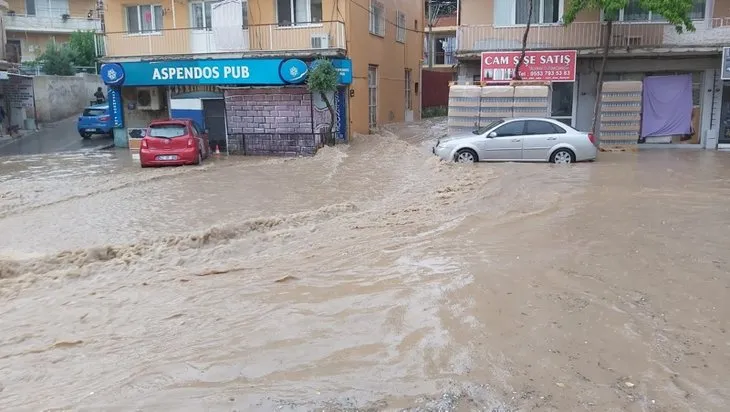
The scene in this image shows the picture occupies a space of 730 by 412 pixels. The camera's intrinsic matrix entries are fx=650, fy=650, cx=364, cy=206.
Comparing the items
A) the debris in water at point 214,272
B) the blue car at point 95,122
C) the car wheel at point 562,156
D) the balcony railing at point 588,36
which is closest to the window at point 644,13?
the balcony railing at point 588,36

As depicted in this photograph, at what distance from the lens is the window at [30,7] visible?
135 feet

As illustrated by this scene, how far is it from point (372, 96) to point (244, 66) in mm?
5587

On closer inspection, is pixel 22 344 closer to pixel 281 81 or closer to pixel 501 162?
pixel 501 162

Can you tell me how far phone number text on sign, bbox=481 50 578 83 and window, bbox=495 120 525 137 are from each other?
12.0 feet

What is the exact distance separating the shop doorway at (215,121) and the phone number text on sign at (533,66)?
923 cm

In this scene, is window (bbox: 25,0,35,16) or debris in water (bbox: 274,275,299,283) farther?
window (bbox: 25,0,35,16)

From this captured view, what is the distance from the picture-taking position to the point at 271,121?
21.9 metres

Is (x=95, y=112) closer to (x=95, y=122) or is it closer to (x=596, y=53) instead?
(x=95, y=122)

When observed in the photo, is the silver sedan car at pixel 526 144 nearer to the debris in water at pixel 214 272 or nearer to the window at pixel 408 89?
the debris in water at pixel 214 272

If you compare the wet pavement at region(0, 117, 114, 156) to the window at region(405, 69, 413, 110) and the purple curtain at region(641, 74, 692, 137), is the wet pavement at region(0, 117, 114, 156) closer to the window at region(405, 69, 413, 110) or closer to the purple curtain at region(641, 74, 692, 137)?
the window at region(405, 69, 413, 110)

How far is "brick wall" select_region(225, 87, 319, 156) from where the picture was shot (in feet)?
68.7

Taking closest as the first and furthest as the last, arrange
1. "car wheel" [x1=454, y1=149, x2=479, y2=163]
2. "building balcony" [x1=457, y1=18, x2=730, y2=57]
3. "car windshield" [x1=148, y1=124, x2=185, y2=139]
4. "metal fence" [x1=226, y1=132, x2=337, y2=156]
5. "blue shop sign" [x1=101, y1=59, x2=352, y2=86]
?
1. "car wheel" [x1=454, y1=149, x2=479, y2=163]
2. "car windshield" [x1=148, y1=124, x2=185, y2=139]
3. "building balcony" [x1=457, y1=18, x2=730, y2=57]
4. "metal fence" [x1=226, y1=132, x2=337, y2=156]
5. "blue shop sign" [x1=101, y1=59, x2=352, y2=86]

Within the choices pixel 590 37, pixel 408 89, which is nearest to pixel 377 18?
pixel 408 89

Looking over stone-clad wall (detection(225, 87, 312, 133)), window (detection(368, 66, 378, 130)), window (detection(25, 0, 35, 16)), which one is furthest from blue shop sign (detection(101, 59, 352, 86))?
window (detection(25, 0, 35, 16))
